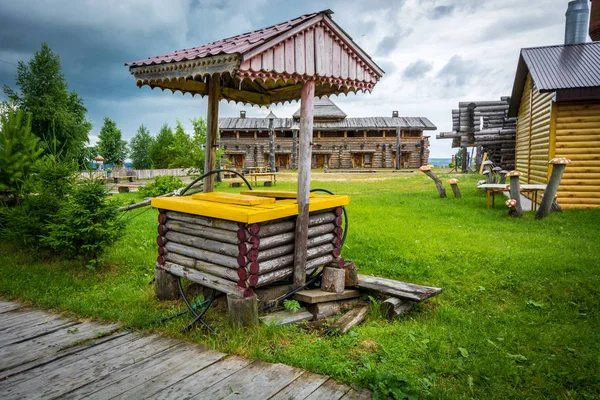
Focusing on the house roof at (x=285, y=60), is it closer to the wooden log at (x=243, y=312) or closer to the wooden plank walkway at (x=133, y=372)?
the wooden log at (x=243, y=312)

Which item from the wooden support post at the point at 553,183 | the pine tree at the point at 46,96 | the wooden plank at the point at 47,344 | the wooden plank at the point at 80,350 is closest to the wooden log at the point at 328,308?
the wooden plank at the point at 80,350

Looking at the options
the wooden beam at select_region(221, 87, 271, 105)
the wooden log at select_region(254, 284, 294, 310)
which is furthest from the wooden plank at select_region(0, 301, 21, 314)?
the wooden beam at select_region(221, 87, 271, 105)

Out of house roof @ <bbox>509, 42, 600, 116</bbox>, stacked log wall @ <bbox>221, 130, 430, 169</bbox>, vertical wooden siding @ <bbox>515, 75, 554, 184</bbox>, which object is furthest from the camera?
stacked log wall @ <bbox>221, 130, 430, 169</bbox>

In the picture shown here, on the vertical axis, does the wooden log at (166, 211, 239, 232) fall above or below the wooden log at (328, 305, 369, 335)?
above

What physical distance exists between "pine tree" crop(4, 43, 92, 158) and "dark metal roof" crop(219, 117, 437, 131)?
15.4m

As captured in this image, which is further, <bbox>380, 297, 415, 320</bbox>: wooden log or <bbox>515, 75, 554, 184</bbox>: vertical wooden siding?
<bbox>515, 75, 554, 184</bbox>: vertical wooden siding

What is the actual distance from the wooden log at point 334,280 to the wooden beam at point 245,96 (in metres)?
3.20

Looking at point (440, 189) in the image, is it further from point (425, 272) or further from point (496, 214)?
point (425, 272)

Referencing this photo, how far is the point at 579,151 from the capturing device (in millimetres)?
11781

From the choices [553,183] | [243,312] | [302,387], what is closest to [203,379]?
[302,387]

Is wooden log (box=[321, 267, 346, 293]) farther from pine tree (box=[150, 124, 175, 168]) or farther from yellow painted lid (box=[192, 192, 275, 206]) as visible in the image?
pine tree (box=[150, 124, 175, 168])

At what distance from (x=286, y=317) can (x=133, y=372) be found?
1.65 meters

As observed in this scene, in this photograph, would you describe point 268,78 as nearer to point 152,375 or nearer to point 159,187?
point 152,375

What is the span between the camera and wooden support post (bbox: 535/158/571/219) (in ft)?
31.5
